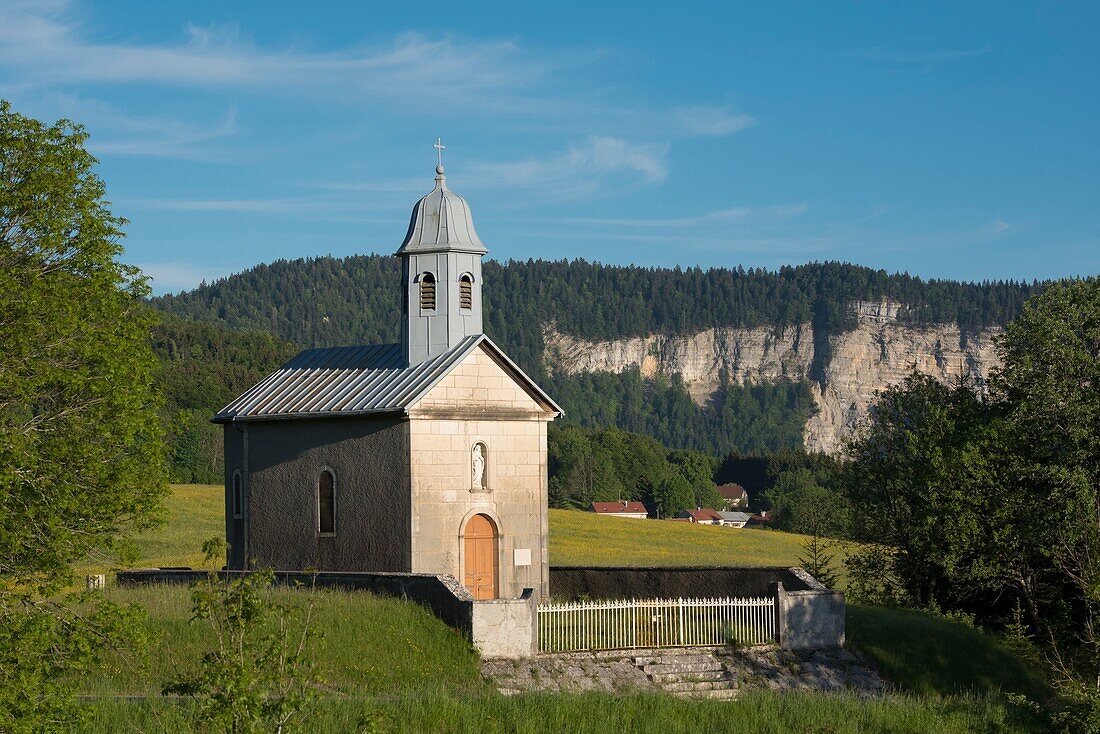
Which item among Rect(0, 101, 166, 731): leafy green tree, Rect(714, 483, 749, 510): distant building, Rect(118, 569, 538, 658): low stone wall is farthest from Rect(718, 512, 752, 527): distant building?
Rect(0, 101, 166, 731): leafy green tree

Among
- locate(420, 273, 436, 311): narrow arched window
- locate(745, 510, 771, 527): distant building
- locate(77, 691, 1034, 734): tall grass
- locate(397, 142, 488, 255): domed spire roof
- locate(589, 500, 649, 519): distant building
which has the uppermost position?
locate(397, 142, 488, 255): domed spire roof

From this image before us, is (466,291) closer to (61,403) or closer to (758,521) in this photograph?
(61,403)

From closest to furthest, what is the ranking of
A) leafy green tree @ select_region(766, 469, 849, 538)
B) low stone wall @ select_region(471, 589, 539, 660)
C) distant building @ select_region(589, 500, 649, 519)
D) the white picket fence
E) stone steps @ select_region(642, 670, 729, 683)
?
low stone wall @ select_region(471, 589, 539, 660) < stone steps @ select_region(642, 670, 729, 683) < the white picket fence < leafy green tree @ select_region(766, 469, 849, 538) < distant building @ select_region(589, 500, 649, 519)

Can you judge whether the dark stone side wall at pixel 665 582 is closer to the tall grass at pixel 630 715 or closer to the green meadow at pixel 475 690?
the green meadow at pixel 475 690

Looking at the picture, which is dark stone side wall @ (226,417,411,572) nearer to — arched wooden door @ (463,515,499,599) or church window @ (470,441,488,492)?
arched wooden door @ (463,515,499,599)

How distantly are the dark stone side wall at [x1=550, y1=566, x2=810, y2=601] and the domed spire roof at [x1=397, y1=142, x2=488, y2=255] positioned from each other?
8.16 m

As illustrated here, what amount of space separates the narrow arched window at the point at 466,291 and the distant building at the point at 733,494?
140411 mm

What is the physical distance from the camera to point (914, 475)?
42.7 metres

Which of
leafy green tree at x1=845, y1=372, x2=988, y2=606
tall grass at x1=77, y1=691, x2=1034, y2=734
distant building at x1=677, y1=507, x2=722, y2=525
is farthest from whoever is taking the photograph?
distant building at x1=677, y1=507, x2=722, y2=525

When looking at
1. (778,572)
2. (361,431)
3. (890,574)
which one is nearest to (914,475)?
(890,574)

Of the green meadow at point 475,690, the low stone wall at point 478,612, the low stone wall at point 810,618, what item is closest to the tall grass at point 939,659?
the green meadow at point 475,690

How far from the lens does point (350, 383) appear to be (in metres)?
36.8

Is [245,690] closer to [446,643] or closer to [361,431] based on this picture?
[446,643]

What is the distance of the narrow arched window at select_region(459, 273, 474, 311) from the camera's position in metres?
36.8
